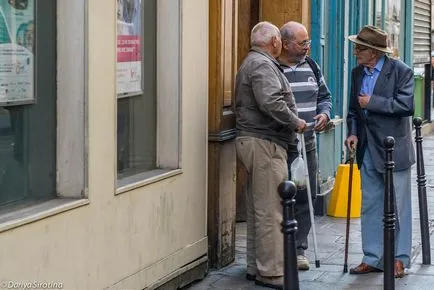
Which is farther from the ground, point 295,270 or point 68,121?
point 68,121

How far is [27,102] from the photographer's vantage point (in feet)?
17.6

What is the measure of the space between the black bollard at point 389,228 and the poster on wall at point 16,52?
95.4 inches

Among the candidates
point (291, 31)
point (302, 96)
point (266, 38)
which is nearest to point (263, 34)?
point (266, 38)

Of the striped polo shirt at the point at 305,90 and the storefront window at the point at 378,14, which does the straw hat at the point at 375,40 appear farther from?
the storefront window at the point at 378,14

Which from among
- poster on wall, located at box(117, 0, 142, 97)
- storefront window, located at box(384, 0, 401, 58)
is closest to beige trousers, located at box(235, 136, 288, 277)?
poster on wall, located at box(117, 0, 142, 97)

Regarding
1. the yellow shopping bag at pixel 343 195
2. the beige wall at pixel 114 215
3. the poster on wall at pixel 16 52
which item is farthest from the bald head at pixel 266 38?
the yellow shopping bag at pixel 343 195

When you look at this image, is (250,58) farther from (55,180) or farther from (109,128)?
(55,180)

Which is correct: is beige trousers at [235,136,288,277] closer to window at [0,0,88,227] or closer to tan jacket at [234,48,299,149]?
tan jacket at [234,48,299,149]

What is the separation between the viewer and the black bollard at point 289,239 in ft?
15.3

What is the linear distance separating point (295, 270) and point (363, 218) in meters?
3.21

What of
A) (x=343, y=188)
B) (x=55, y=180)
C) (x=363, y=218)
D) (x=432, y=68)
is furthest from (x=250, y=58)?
(x=432, y=68)

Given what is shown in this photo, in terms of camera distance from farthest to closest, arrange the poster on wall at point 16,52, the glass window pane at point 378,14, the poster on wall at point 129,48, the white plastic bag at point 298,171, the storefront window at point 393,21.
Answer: the storefront window at point 393,21, the glass window pane at point 378,14, the white plastic bag at point 298,171, the poster on wall at point 129,48, the poster on wall at point 16,52

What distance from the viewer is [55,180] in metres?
5.63

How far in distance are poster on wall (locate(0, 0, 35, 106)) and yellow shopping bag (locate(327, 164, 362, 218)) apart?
215 inches
